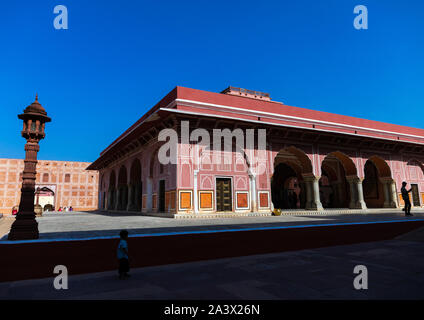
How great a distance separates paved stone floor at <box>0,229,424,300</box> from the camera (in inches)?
101

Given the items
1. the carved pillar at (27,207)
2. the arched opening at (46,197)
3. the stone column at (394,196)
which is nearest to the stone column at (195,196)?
the carved pillar at (27,207)

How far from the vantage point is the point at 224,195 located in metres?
13.8

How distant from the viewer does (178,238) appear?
Answer: 5.80 metres

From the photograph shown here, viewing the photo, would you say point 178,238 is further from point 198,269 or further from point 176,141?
point 176,141

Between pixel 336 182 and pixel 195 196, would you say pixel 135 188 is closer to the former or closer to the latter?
pixel 195 196

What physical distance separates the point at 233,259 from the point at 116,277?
1.85 meters

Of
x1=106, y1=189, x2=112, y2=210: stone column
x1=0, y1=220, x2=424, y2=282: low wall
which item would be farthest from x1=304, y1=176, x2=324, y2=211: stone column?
x1=106, y1=189, x2=112, y2=210: stone column

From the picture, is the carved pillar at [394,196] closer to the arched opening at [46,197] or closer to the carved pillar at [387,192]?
the carved pillar at [387,192]

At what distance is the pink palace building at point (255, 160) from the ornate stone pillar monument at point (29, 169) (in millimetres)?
6399

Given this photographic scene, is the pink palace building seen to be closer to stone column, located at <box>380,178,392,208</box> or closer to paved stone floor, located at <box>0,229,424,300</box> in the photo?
stone column, located at <box>380,178,392,208</box>

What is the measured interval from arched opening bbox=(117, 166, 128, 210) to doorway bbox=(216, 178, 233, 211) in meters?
10.6

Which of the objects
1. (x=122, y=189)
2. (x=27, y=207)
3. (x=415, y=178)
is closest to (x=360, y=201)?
(x=415, y=178)

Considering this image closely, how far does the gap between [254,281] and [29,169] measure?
540 centimetres
